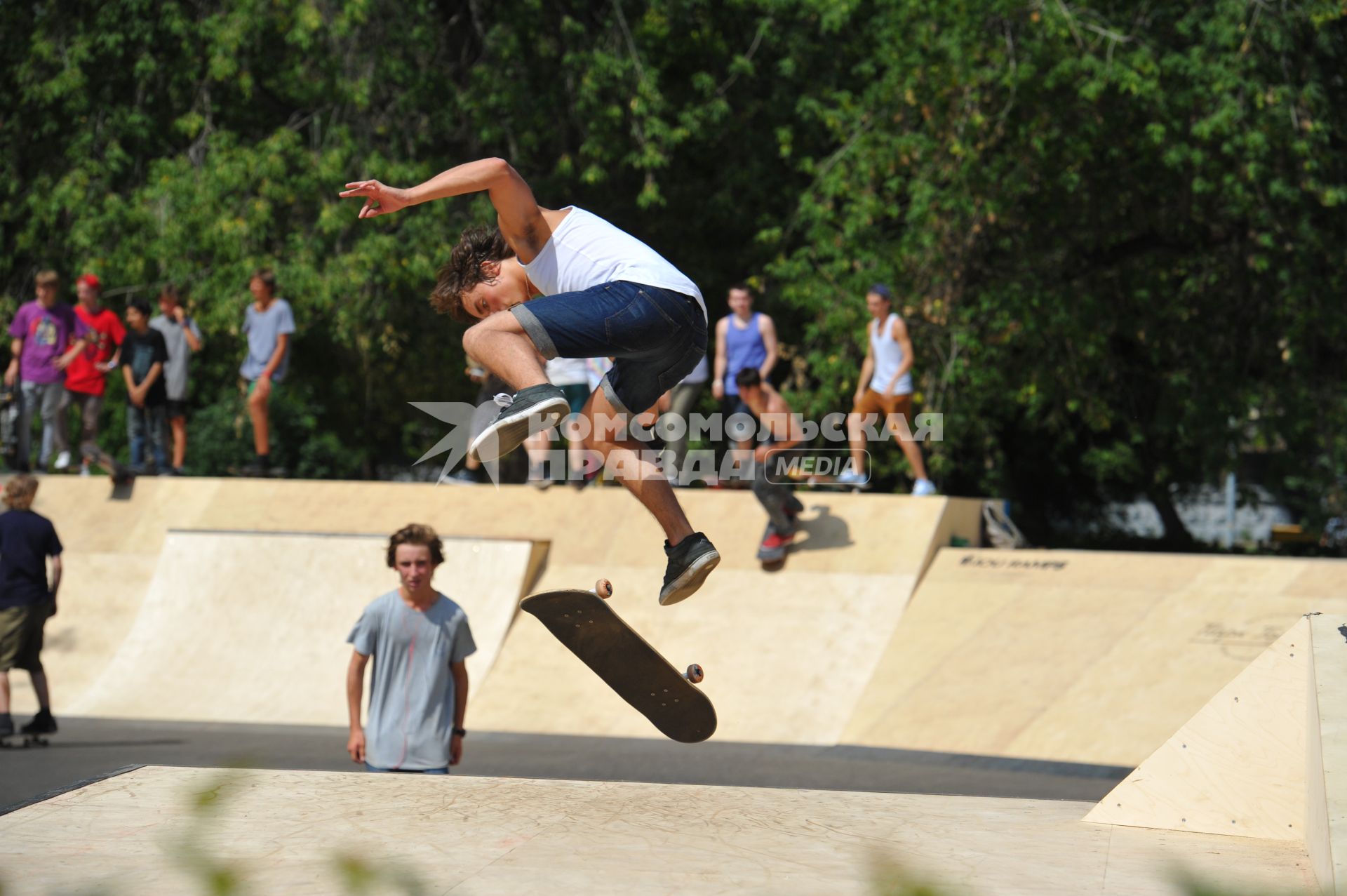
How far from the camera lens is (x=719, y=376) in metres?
11.5

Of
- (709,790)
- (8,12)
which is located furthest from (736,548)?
(8,12)

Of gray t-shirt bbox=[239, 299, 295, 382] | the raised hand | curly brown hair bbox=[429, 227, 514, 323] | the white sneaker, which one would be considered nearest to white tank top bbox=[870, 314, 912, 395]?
the white sneaker

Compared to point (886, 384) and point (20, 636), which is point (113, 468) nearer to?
point (20, 636)

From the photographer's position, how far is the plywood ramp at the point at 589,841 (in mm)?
3600

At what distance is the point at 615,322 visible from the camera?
4.69m

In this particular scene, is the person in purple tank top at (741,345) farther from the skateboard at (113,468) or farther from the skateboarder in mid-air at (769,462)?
the skateboard at (113,468)

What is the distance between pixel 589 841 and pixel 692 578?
4.22 ft

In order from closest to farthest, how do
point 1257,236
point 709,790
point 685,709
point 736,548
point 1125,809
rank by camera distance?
point 1125,809
point 709,790
point 685,709
point 736,548
point 1257,236

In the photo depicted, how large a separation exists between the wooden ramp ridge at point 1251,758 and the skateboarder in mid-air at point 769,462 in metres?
5.36

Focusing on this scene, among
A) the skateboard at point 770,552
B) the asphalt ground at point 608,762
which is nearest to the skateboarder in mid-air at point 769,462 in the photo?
the skateboard at point 770,552

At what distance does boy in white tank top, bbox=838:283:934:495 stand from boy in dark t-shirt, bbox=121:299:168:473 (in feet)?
21.0

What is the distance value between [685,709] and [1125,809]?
1853mm

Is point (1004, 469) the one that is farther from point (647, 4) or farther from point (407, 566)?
point (407, 566)

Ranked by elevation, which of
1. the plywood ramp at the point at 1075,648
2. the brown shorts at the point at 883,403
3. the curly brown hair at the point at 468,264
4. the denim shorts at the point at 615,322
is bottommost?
the plywood ramp at the point at 1075,648
